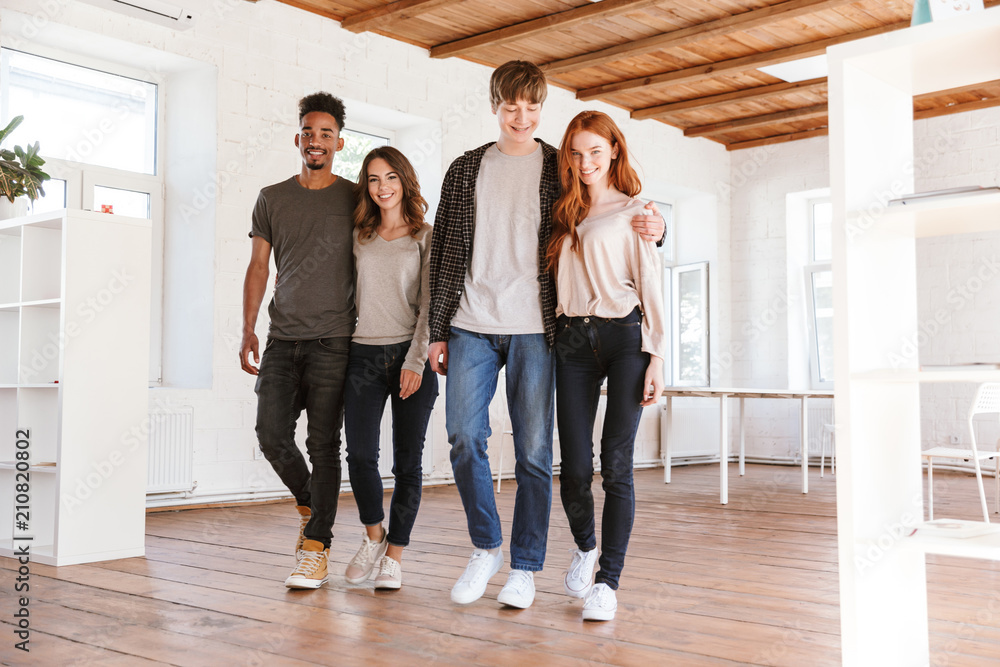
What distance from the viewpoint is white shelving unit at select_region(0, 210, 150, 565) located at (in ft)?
10.2

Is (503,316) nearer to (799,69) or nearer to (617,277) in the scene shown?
(617,277)

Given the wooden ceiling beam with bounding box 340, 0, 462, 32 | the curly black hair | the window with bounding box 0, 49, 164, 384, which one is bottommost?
the curly black hair

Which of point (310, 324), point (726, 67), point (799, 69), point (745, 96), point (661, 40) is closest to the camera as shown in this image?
point (310, 324)

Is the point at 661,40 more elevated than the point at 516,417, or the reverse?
the point at 661,40

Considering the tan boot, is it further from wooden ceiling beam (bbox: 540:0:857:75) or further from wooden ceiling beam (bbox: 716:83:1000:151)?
wooden ceiling beam (bbox: 716:83:1000:151)

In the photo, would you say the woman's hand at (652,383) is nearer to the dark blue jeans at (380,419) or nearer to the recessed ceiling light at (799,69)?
the dark blue jeans at (380,419)

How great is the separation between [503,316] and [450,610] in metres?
0.77

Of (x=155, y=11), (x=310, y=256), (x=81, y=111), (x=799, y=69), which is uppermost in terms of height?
(x=799, y=69)

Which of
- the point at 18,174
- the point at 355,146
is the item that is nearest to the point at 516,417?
the point at 18,174

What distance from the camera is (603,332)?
7.57 ft

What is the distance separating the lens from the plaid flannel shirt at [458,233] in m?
2.40

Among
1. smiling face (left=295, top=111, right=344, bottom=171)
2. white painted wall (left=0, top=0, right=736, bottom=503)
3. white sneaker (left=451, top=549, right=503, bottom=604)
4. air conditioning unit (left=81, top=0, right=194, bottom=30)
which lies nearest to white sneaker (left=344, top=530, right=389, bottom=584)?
white sneaker (left=451, top=549, right=503, bottom=604)

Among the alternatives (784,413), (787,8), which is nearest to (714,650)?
(787,8)

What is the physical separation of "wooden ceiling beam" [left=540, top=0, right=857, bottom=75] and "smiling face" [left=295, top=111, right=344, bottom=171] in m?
3.48
